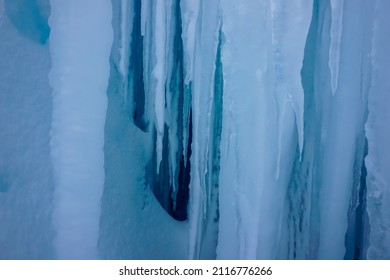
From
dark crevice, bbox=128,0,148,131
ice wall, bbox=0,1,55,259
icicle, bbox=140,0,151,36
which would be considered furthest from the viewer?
dark crevice, bbox=128,0,148,131

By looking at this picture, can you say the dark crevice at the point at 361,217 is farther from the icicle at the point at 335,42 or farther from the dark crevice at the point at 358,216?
the icicle at the point at 335,42

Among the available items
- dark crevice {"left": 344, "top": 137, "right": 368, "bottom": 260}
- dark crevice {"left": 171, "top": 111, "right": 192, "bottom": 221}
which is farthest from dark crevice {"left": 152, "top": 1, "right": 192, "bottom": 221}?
dark crevice {"left": 344, "top": 137, "right": 368, "bottom": 260}

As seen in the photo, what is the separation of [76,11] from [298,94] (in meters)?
0.80

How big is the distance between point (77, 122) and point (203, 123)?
464 millimetres

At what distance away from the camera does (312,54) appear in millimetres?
1239

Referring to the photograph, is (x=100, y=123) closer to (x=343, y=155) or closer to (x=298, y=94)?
(x=298, y=94)

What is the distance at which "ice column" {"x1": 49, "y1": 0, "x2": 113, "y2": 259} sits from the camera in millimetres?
1072

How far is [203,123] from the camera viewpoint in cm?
126

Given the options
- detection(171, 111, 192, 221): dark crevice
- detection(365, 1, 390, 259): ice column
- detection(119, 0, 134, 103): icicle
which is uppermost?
detection(119, 0, 134, 103): icicle

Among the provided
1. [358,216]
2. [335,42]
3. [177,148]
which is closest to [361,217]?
[358,216]

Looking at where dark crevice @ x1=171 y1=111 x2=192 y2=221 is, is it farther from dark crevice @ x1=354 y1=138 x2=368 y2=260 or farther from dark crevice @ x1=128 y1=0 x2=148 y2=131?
dark crevice @ x1=354 y1=138 x2=368 y2=260

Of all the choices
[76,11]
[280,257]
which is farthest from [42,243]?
[280,257]
